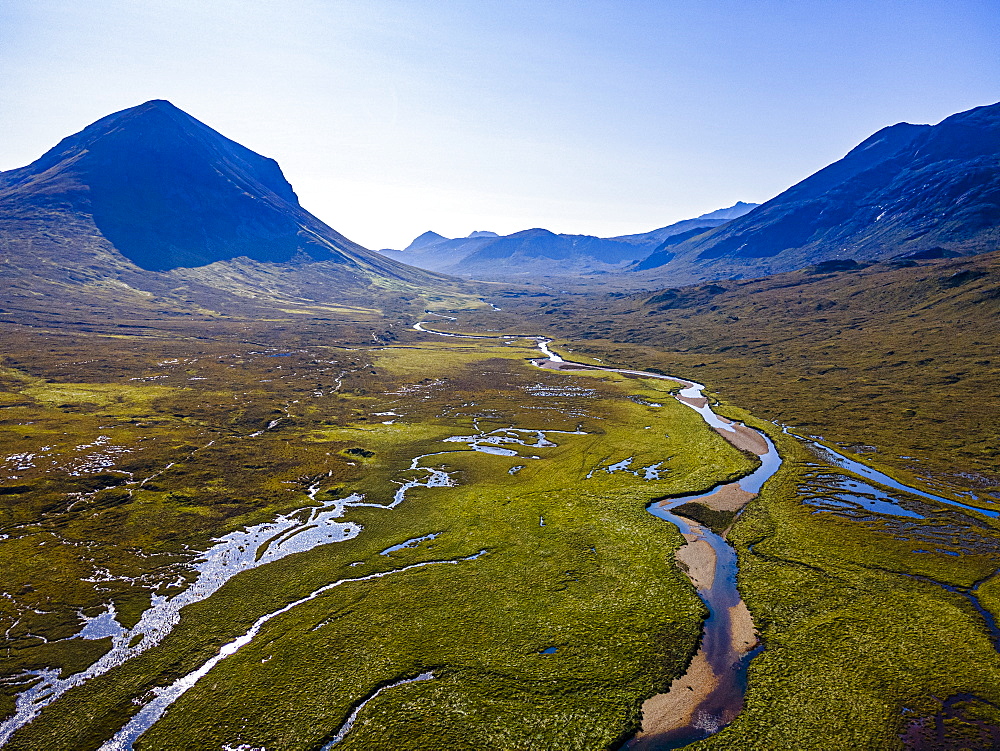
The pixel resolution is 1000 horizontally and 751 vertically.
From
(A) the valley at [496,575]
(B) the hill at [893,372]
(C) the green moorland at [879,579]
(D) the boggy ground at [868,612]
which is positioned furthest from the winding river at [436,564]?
(B) the hill at [893,372]

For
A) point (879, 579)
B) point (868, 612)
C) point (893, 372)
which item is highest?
point (893, 372)

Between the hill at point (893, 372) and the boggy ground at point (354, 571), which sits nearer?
the boggy ground at point (354, 571)

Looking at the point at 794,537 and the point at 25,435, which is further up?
the point at 25,435

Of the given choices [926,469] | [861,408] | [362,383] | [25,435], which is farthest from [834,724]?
[362,383]

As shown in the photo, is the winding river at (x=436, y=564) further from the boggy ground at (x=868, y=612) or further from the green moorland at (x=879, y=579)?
the green moorland at (x=879, y=579)

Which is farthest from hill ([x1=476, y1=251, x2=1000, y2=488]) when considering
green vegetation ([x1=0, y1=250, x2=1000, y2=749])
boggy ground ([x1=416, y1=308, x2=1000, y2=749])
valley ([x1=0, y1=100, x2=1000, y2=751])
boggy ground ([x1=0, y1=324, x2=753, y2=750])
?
boggy ground ([x1=0, y1=324, x2=753, y2=750])

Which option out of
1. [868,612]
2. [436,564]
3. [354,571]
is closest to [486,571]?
[436,564]

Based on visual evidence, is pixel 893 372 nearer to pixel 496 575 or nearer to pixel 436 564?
pixel 496 575

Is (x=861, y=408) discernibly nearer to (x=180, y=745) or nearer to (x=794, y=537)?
(x=794, y=537)
